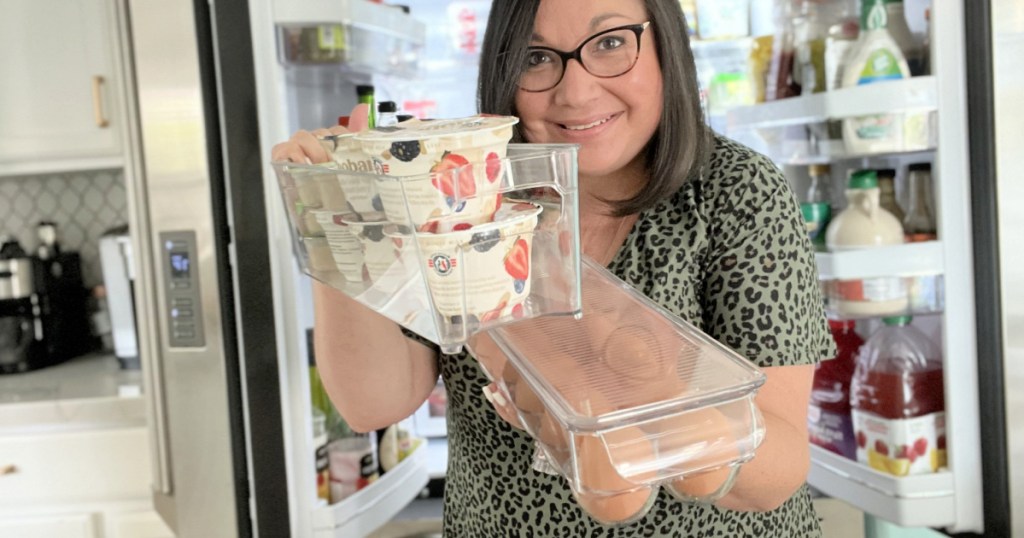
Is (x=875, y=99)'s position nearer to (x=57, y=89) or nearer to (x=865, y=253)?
(x=865, y=253)

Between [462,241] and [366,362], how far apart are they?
0.43 meters

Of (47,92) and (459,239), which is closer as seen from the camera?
(459,239)

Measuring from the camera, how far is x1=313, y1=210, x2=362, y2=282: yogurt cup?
753 mm

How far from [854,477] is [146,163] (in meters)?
1.46

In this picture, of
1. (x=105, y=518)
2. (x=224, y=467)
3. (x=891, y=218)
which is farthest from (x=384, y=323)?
(x=105, y=518)

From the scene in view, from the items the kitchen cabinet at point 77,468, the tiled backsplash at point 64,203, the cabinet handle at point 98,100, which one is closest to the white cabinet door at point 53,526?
the kitchen cabinet at point 77,468

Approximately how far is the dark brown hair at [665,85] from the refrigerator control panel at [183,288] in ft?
2.33

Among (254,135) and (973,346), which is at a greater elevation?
(254,135)

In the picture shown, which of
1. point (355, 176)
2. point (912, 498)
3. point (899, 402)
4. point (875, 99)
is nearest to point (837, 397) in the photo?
point (899, 402)

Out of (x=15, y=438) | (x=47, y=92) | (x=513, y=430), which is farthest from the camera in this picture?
(x=47, y=92)

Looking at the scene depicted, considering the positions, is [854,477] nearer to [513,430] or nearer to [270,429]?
[513,430]

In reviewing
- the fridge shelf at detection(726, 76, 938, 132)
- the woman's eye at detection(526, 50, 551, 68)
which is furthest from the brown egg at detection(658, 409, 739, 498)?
the fridge shelf at detection(726, 76, 938, 132)

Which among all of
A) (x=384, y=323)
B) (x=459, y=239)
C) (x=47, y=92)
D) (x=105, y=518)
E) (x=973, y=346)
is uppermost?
(x=47, y=92)

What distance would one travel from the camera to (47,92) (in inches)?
85.4
